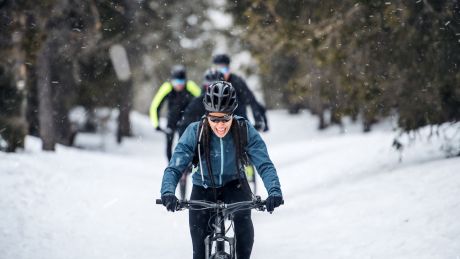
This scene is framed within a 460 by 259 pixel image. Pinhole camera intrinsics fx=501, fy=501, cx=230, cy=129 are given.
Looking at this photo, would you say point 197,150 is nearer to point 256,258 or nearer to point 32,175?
point 256,258

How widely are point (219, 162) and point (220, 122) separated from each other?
38 cm

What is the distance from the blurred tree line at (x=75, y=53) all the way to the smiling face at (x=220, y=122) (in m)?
7.34

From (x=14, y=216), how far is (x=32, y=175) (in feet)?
6.60

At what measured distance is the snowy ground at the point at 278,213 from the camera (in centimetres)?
654

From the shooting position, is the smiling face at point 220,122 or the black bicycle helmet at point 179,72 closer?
the smiling face at point 220,122

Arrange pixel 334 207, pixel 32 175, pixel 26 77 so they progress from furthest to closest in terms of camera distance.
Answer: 1. pixel 26 77
2. pixel 32 175
3. pixel 334 207

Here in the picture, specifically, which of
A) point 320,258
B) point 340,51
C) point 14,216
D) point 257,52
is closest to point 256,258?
point 320,258

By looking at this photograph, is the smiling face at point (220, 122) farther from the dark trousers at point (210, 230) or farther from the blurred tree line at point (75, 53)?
the blurred tree line at point (75, 53)

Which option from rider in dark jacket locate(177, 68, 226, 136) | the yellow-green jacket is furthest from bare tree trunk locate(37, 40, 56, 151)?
rider in dark jacket locate(177, 68, 226, 136)

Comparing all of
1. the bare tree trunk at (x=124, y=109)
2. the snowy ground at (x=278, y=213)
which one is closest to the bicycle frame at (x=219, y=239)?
the snowy ground at (x=278, y=213)

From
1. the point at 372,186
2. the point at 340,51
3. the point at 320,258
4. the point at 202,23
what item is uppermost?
the point at 202,23

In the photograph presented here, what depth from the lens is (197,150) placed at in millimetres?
4230

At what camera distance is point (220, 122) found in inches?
160

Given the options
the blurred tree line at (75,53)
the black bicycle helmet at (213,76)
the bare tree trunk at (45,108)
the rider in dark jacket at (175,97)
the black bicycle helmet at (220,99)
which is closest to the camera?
the black bicycle helmet at (220,99)
